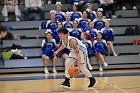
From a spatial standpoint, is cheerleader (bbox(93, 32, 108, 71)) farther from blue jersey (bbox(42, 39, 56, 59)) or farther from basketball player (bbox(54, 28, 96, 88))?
basketball player (bbox(54, 28, 96, 88))

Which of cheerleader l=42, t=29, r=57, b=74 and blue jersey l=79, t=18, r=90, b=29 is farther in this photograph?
blue jersey l=79, t=18, r=90, b=29

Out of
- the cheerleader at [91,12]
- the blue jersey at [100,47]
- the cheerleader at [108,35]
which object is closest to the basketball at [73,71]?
the blue jersey at [100,47]

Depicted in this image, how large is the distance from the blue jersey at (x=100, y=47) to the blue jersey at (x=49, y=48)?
5.83 feet

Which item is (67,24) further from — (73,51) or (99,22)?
(73,51)

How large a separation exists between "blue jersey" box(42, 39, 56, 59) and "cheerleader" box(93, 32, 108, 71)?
5.85ft

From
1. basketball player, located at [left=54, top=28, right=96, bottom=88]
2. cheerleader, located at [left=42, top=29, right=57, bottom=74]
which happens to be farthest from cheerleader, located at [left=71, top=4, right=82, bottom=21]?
basketball player, located at [left=54, top=28, right=96, bottom=88]

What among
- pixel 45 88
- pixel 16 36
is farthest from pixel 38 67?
pixel 45 88

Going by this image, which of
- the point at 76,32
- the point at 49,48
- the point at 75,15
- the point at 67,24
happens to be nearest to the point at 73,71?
the point at 49,48

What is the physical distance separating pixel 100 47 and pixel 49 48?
216 centimetres

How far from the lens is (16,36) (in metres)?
15.8

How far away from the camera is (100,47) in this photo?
49.3 feet

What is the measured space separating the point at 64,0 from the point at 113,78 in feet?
25.0

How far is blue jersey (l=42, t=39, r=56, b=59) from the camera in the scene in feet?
48.4

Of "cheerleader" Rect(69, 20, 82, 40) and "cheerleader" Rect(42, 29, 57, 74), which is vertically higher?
"cheerleader" Rect(69, 20, 82, 40)
